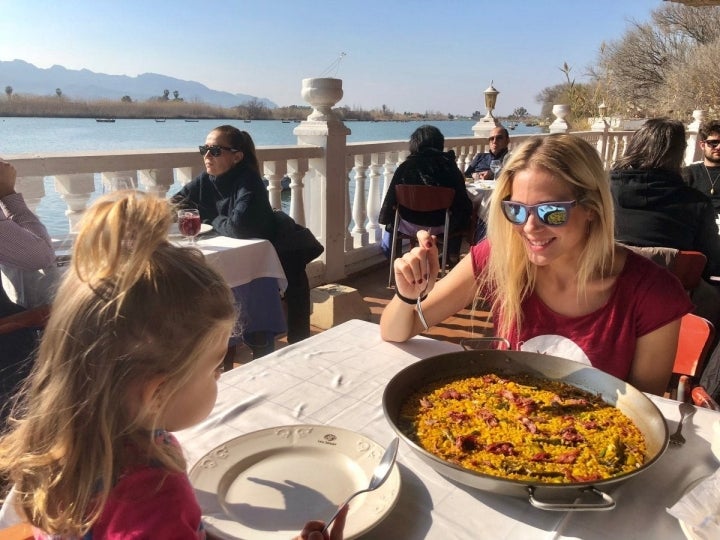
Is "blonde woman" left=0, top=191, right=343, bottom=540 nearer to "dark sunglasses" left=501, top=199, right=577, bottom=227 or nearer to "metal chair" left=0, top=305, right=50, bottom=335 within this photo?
"dark sunglasses" left=501, top=199, right=577, bottom=227

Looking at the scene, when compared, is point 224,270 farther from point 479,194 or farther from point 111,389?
point 479,194

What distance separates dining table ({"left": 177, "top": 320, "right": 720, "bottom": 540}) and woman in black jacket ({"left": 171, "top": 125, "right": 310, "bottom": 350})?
1.85 meters

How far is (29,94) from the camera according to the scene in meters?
6.05

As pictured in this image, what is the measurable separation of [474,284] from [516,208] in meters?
0.35

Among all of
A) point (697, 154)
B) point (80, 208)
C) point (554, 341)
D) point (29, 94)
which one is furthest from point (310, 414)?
point (697, 154)

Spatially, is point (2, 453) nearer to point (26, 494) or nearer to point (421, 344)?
point (26, 494)

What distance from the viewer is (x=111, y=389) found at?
29.4 inches

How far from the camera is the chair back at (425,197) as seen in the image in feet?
16.2

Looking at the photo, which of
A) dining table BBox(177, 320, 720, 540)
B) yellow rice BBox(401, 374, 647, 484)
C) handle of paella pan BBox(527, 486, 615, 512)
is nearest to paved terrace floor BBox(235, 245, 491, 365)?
dining table BBox(177, 320, 720, 540)

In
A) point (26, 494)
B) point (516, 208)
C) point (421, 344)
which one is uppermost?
point (516, 208)

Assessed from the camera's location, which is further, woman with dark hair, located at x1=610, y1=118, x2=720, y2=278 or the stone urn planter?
the stone urn planter

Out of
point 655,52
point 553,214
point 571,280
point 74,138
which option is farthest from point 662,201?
point 655,52

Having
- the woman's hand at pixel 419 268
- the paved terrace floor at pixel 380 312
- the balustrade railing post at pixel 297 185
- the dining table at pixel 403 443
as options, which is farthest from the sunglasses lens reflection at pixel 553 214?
the balustrade railing post at pixel 297 185

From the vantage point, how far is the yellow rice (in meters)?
0.95
